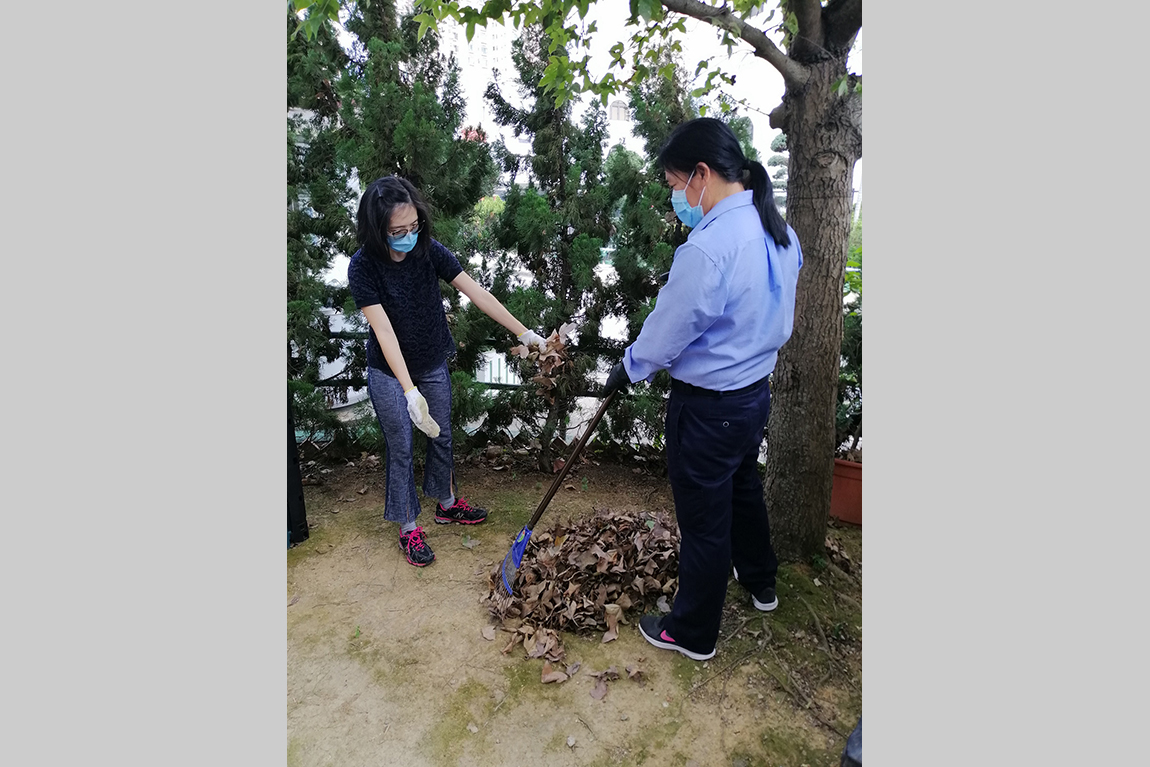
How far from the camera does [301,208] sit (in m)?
4.51

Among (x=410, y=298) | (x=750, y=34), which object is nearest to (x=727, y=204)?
(x=750, y=34)

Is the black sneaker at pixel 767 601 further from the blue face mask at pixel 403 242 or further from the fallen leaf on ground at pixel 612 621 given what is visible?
the blue face mask at pixel 403 242

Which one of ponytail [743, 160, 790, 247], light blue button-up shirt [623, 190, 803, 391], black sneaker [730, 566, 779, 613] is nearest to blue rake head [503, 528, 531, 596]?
black sneaker [730, 566, 779, 613]

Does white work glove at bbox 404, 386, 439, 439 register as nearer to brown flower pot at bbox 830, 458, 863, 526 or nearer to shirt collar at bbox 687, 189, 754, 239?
shirt collar at bbox 687, 189, 754, 239

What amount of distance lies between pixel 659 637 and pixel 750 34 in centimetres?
248

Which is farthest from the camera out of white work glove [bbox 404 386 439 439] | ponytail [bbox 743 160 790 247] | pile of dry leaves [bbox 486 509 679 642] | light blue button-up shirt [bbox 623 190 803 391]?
white work glove [bbox 404 386 439 439]

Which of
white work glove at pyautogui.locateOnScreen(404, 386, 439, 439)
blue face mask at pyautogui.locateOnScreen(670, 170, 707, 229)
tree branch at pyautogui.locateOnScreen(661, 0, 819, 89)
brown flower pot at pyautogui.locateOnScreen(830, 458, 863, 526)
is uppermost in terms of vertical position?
tree branch at pyautogui.locateOnScreen(661, 0, 819, 89)

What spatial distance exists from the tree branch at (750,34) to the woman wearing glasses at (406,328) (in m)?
1.39

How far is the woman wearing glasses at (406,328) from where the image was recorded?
2770mm

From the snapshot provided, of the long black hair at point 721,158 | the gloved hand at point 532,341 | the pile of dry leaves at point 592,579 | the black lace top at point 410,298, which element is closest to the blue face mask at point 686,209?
the long black hair at point 721,158

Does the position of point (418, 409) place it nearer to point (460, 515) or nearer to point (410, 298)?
point (410, 298)

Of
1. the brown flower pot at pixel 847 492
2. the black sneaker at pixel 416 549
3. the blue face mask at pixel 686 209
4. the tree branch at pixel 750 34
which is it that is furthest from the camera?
the brown flower pot at pixel 847 492

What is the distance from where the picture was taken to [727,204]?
205cm

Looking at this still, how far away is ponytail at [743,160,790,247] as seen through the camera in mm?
2084
